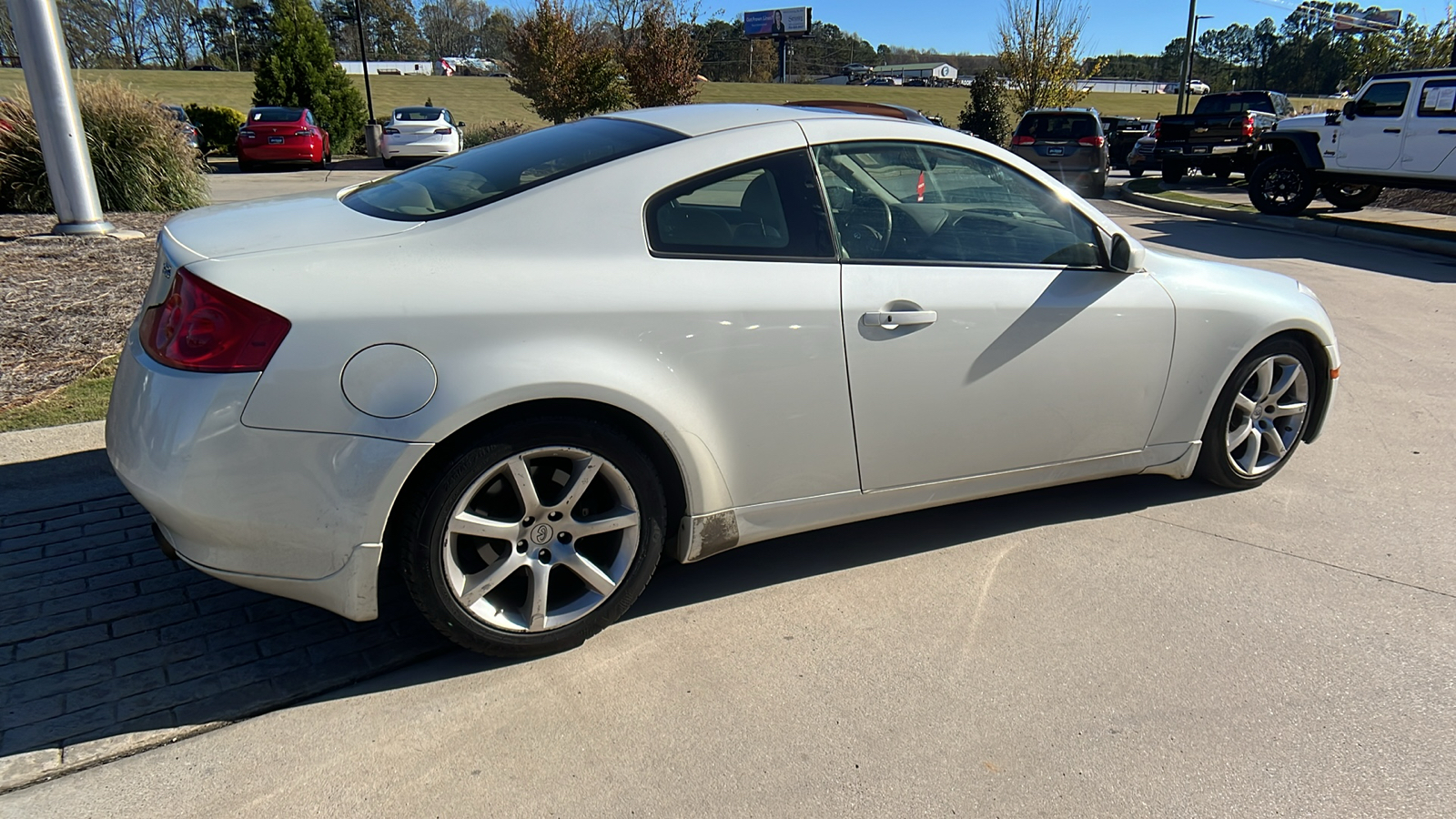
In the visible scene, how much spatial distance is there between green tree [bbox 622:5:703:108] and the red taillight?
24541mm

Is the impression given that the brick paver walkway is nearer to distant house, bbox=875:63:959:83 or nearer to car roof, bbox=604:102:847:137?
car roof, bbox=604:102:847:137

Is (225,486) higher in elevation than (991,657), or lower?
higher

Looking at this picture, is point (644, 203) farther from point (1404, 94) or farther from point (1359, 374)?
point (1404, 94)

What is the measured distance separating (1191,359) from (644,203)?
231 centimetres

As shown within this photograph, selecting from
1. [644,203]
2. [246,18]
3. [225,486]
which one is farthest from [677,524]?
[246,18]

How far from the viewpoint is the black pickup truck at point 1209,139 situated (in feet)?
65.0

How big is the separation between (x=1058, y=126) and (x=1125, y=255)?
1466 cm

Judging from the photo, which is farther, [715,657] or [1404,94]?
[1404,94]

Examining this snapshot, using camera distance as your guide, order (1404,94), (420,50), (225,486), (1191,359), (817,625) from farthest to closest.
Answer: (420,50) → (1404,94) → (1191,359) → (817,625) → (225,486)

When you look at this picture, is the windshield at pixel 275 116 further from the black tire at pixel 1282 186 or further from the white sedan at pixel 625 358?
the white sedan at pixel 625 358

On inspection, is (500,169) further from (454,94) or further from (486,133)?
(454,94)

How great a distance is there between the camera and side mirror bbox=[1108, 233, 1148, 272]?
11.6 feet

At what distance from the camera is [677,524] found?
120 inches

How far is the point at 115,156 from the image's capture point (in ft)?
35.7
